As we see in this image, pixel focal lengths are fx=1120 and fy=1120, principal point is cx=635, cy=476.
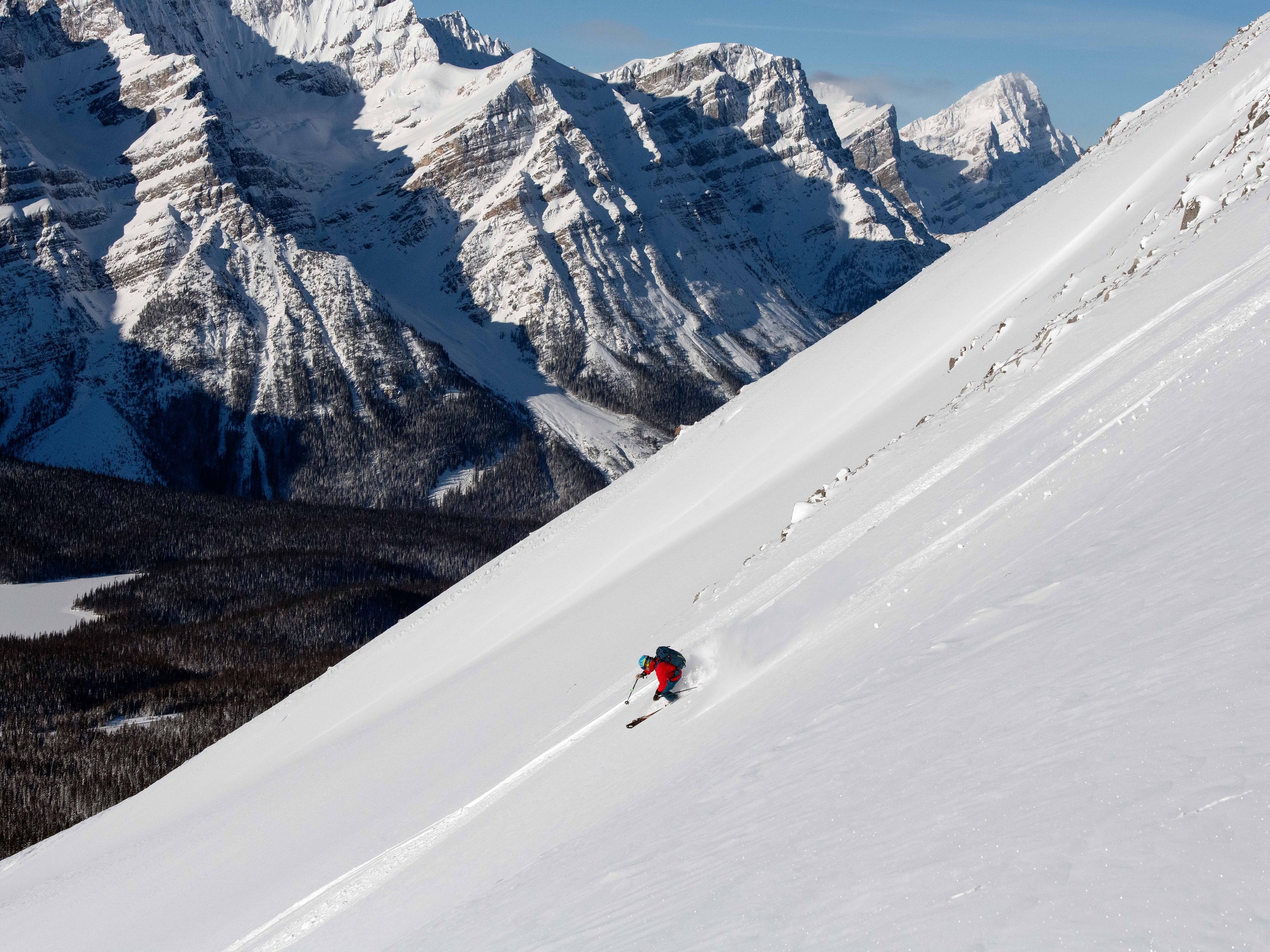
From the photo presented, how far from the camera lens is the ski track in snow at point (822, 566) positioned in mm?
14383

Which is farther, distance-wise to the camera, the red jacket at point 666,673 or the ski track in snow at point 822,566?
the red jacket at point 666,673

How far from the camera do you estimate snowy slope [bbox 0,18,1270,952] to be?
6.08 metres

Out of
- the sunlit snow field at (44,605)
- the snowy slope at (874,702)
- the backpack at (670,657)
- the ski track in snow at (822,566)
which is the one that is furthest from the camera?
the sunlit snow field at (44,605)

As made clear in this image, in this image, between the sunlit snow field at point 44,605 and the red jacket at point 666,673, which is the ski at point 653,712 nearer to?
the red jacket at point 666,673

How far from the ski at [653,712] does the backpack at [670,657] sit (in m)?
0.43

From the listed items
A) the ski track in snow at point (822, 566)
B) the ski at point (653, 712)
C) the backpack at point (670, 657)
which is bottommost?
the ski at point (653, 712)

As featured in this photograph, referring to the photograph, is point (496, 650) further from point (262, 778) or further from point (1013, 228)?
point (1013, 228)

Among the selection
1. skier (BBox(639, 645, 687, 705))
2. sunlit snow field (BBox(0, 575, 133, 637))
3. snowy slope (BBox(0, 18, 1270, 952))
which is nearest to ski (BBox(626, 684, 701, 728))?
skier (BBox(639, 645, 687, 705))

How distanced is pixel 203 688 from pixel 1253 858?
114942 millimetres

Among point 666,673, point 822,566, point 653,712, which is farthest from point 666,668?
point 822,566

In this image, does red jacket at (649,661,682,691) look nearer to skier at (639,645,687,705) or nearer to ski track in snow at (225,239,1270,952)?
skier at (639,645,687,705)

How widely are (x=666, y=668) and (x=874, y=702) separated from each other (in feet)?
20.4

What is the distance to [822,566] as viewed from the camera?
17016mm

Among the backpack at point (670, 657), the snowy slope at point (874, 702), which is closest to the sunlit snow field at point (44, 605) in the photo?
the snowy slope at point (874, 702)
